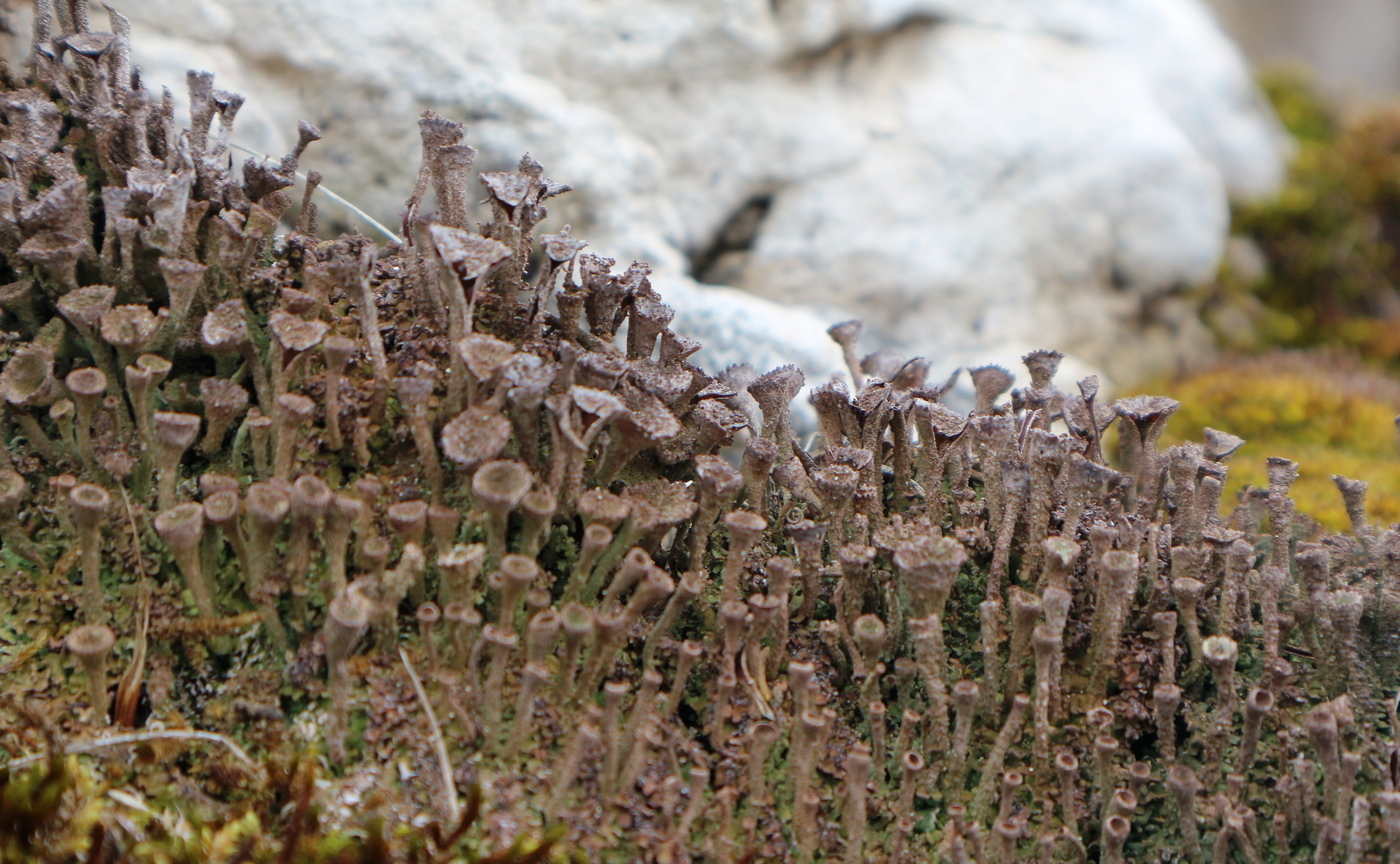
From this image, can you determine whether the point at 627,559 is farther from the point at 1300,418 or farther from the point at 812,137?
the point at 1300,418

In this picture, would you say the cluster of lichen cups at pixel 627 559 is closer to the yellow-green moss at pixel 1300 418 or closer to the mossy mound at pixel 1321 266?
the yellow-green moss at pixel 1300 418

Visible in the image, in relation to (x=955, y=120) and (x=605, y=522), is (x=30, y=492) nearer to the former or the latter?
(x=605, y=522)

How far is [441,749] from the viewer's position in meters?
1.62

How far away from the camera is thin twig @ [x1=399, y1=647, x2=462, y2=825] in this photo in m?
1.58

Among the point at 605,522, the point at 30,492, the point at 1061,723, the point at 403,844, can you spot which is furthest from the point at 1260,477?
the point at 30,492

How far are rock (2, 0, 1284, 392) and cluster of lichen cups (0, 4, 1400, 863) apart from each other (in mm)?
1491

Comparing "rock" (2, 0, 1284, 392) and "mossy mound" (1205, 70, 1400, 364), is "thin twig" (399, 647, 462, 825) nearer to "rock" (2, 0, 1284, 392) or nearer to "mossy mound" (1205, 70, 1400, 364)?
"rock" (2, 0, 1284, 392)

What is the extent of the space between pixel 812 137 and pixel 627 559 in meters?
3.33

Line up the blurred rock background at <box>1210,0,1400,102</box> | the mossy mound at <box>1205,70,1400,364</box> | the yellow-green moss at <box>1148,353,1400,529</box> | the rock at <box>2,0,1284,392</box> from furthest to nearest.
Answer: the blurred rock background at <box>1210,0,1400,102</box>
the mossy mound at <box>1205,70,1400,364</box>
the yellow-green moss at <box>1148,353,1400,529</box>
the rock at <box>2,0,1284,392</box>

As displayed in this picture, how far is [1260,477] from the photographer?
3828 mm

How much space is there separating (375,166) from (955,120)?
2.79 m

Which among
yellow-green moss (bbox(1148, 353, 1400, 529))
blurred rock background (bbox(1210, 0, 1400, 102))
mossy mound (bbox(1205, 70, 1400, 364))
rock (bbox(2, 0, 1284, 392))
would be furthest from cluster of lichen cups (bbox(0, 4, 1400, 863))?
blurred rock background (bbox(1210, 0, 1400, 102))

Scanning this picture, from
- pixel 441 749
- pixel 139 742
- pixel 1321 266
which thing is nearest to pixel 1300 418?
pixel 1321 266

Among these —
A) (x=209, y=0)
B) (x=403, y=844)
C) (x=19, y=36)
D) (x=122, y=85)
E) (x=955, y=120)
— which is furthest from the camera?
(x=955, y=120)
